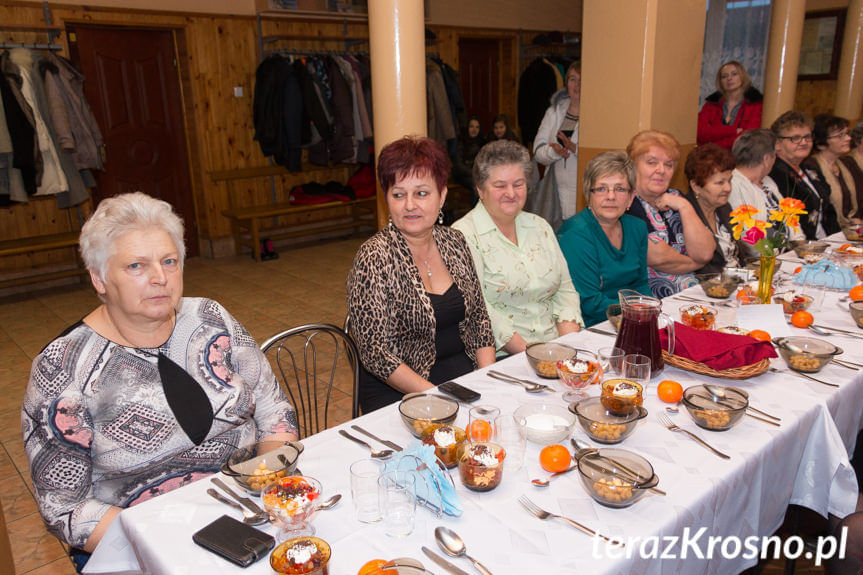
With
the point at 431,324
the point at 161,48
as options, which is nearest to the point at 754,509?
the point at 431,324

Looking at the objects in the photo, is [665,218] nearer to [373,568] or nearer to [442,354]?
[442,354]

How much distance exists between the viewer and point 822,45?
8195 mm

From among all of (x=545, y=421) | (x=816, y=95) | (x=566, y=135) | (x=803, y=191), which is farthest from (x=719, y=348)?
(x=816, y=95)

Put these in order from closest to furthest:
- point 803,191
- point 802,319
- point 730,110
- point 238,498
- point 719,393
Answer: point 238,498, point 719,393, point 802,319, point 803,191, point 730,110

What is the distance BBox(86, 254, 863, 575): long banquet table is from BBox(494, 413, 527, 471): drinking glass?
0.02 metres

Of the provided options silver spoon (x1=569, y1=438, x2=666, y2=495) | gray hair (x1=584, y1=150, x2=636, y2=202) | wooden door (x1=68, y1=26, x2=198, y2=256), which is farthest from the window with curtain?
silver spoon (x1=569, y1=438, x2=666, y2=495)

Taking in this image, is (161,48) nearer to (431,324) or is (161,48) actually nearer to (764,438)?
(431,324)

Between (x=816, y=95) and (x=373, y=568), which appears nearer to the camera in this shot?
(x=373, y=568)

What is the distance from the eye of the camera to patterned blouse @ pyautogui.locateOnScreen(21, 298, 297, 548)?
1336mm

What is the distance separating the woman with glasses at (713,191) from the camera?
115 inches

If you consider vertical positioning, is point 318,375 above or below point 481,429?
below

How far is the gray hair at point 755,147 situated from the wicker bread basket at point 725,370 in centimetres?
215

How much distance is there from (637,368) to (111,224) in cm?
129

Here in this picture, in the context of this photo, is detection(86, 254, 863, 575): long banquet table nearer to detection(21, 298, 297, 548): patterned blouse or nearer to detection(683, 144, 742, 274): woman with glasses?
detection(21, 298, 297, 548): patterned blouse
